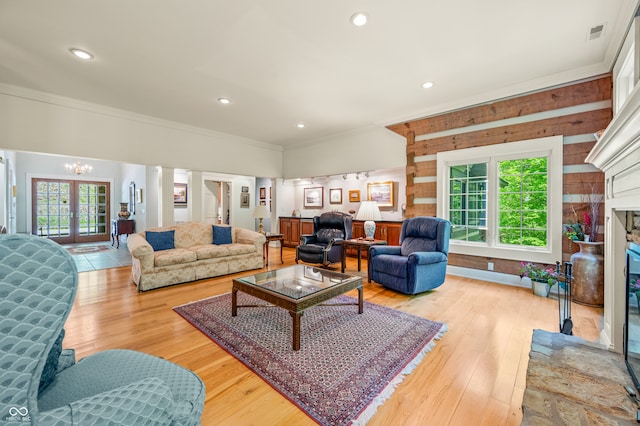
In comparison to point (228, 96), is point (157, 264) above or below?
below

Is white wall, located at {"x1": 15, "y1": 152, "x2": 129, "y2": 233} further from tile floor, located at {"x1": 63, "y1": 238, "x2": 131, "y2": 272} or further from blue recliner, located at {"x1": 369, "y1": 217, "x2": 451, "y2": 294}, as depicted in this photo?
blue recliner, located at {"x1": 369, "y1": 217, "x2": 451, "y2": 294}

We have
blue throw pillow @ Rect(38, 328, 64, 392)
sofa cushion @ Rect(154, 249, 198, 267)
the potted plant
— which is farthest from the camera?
sofa cushion @ Rect(154, 249, 198, 267)

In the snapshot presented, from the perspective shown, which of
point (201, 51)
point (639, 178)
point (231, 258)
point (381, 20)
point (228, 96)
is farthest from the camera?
point (231, 258)

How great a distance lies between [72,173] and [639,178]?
11.4 m

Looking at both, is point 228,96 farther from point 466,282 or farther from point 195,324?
point 466,282

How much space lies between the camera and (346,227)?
5.19 metres

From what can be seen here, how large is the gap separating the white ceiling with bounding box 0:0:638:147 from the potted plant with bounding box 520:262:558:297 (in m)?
2.45

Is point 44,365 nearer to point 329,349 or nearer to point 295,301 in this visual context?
point 295,301

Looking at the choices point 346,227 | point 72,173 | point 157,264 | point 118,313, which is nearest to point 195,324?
point 118,313

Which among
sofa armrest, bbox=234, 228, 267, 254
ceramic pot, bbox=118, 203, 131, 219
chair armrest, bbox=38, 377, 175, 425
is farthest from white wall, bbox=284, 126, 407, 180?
chair armrest, bbox=38, 377, 175, 425

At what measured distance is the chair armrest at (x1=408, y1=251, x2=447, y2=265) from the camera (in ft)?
11.0

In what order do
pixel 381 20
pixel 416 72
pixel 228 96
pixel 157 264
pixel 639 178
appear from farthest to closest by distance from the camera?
pixel 228 96
pixel 157 264
pixel 416 72
pixel 381 20
pixel 639 178

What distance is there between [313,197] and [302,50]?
16.0 ft

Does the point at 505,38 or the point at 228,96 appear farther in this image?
the point at 228,96
